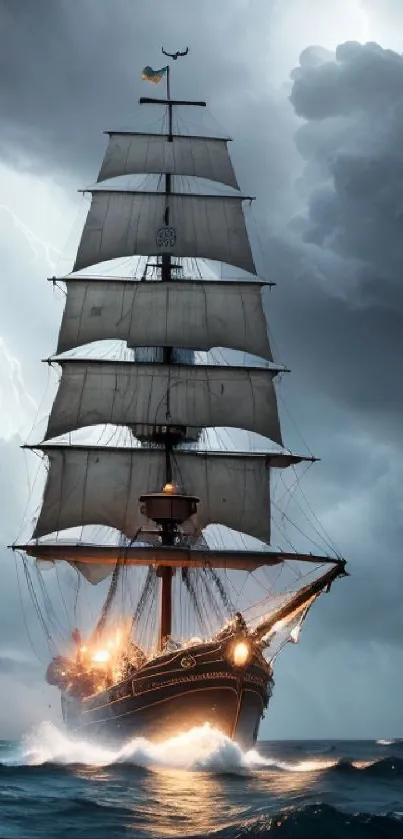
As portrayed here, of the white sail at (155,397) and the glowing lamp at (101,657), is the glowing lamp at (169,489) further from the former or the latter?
the glowing lamp at (101,657)

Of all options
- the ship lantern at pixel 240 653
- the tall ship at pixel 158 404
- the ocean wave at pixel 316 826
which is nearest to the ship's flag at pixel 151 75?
the tall ship at pixel 158 404

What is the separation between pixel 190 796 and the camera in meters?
38.7

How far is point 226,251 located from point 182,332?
755 cm

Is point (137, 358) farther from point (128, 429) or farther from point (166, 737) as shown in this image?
point (166, 737)

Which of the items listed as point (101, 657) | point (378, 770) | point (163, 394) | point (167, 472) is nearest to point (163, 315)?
point (163, 394)

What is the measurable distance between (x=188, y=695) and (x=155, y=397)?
1005 inches

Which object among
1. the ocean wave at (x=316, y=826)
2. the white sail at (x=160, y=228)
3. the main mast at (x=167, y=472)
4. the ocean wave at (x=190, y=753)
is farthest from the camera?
the white sail at (x=160, y=228)

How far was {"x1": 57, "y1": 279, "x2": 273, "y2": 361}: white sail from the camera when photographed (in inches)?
2891

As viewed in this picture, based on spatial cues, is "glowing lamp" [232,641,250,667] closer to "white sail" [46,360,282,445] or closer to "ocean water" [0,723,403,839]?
"ocean water" [0,723,403,839]

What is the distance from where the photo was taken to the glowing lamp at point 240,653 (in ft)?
167

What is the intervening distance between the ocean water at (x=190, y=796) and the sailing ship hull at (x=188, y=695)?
2.03ft

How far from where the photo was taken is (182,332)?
73.3 m

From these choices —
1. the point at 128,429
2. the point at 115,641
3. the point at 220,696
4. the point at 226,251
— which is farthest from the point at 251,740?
the point at 226,251

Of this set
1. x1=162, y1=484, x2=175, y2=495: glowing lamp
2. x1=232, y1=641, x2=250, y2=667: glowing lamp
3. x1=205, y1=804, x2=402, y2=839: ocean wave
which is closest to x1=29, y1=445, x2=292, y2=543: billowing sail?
x1=162, y1=484, x2=175, y2=495: glowing lamp
